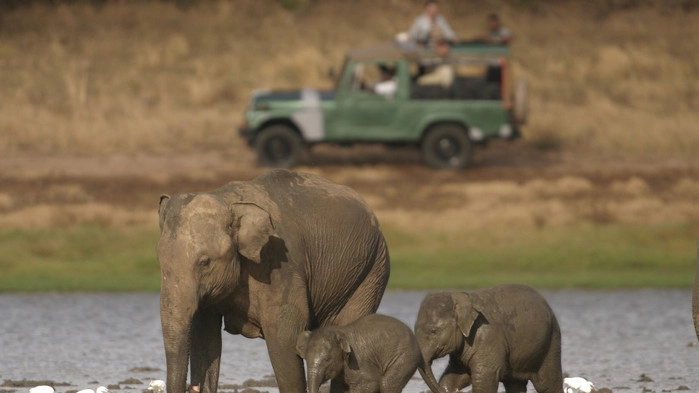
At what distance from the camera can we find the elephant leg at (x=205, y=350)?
29.1 feet

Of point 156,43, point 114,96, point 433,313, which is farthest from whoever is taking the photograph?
point 156,43

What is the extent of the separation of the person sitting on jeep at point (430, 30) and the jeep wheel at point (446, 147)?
4.64 feet

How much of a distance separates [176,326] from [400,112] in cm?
1550

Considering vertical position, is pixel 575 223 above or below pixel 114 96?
below

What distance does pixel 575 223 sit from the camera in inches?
787

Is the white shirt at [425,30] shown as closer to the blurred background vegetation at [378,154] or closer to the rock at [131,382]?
the blurred background vegetation at [378,154]

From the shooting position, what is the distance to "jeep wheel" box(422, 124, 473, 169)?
76.7 feet

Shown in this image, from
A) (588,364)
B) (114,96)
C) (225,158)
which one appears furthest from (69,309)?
(114,96)

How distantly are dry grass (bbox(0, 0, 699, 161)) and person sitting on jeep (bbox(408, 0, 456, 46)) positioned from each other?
3.55m

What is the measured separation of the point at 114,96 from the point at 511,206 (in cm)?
999

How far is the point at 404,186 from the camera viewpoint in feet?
71.9

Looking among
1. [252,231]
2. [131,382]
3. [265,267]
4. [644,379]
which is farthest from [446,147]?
[252,231]

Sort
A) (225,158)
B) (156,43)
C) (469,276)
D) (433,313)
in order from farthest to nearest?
(156,43) < (225,158) < (469,276) < (433,313)

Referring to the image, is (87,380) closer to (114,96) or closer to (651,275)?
(651,275)
